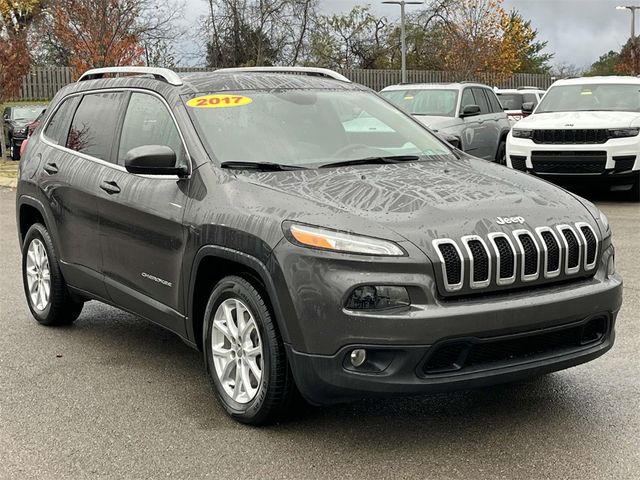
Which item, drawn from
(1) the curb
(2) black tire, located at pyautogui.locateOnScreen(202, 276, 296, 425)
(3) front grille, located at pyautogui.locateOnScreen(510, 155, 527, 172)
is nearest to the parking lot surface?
(2) black tire, located at pyautogui.locateOnScreen(202, 276, 296, 425)

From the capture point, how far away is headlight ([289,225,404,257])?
3.71 metres

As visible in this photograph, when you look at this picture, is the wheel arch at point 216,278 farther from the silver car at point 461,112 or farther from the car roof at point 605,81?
the car roof at point 605,81

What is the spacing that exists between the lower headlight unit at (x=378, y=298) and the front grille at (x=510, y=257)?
18 centimetres

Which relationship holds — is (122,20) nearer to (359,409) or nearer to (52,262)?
(52,262)

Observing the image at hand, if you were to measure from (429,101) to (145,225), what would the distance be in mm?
11302

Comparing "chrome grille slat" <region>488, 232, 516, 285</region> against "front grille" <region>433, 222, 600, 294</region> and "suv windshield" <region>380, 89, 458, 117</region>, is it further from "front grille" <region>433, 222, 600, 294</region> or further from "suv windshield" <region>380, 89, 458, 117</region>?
"suv windshield" <region>380, 89, 458, 117</region>

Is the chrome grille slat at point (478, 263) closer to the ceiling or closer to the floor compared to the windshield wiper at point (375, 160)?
closer to the floor

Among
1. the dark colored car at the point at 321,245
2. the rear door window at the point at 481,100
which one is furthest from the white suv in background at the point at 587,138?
the dark colored car at the point at 321,245

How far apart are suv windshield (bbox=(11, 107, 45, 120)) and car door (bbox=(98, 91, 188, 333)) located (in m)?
21.7

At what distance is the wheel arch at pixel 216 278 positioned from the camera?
3934mm

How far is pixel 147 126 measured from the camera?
5195 mm

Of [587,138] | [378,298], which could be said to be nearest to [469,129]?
[587,138]

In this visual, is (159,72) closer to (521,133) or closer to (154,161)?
(154,161)

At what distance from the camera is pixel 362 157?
15.9ft
